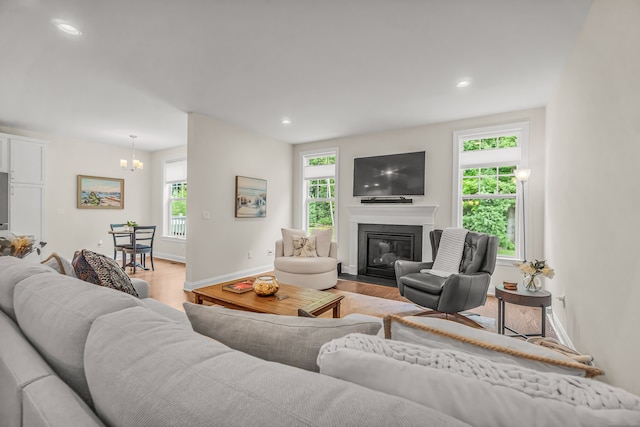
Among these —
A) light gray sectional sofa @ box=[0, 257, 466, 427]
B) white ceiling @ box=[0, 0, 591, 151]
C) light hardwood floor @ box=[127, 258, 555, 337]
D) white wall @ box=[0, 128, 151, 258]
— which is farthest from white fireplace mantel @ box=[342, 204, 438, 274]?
white wall @ box=[0, 128, 151, 258]

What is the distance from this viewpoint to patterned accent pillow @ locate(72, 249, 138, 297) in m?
1.57

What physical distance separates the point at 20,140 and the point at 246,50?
16.2ft

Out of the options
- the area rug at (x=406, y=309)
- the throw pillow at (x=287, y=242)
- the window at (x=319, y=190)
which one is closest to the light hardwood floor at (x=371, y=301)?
the area rug at (x=406, y=309)

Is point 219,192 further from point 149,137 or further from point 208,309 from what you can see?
point 208,309

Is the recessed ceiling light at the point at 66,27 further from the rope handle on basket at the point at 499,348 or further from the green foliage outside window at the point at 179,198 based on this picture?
the green foliage outside window at the point at 179,198

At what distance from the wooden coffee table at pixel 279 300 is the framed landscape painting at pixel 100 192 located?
498cm

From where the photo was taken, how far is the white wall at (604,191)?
54.8 inches

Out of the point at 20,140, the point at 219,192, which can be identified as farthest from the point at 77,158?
the point at 219,192

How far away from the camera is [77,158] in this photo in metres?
5.60

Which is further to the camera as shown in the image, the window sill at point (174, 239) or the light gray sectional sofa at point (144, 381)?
the window sill at point (174, 239)

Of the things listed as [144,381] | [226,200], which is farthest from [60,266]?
[226,200]

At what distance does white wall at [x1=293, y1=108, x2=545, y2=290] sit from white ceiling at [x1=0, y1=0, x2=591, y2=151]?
0.27 m

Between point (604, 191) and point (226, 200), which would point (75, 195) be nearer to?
point (226, 200)

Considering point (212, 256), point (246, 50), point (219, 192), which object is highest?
point (246, 50)
